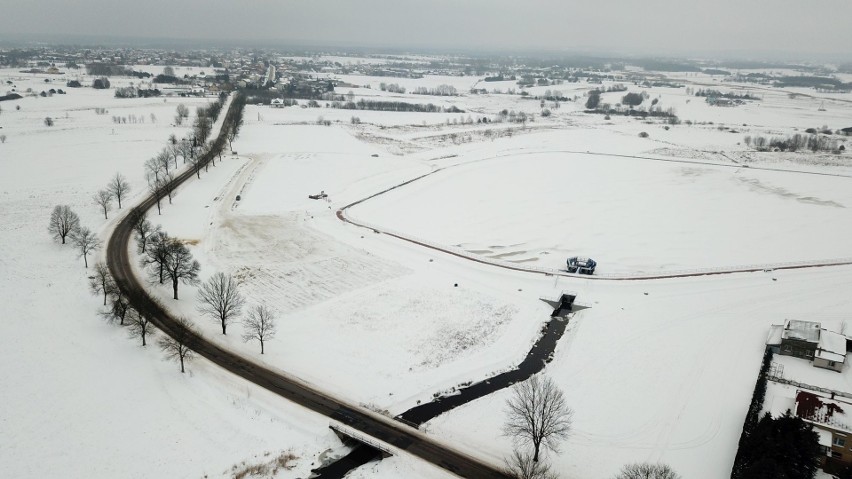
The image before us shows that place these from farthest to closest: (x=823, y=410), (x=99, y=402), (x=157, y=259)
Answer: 1. (x=157, y=259)
2. (x=99, y=402)
3. (x=823, y=410)

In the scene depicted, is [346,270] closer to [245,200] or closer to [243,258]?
[243,258]

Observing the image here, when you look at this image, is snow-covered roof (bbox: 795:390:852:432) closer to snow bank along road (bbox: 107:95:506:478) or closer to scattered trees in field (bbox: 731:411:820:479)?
scattered trees in field (bbox: 731:411:820:479)

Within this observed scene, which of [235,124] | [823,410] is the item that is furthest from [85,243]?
[235,124]

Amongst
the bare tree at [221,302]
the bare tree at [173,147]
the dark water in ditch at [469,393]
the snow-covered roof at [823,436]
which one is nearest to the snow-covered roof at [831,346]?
the snow-covered roof at [823,436]

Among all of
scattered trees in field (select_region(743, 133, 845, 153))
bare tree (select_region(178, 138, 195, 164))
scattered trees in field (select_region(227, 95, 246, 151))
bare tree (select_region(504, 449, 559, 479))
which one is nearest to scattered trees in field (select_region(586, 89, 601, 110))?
scattered trees in field (select_region(743, 133, 845, 153))

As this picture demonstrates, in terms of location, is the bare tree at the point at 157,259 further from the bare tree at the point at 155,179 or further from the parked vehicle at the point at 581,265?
the parked vehicle at the point at 581,265

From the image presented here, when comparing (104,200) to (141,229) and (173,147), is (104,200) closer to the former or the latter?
(141,229)
